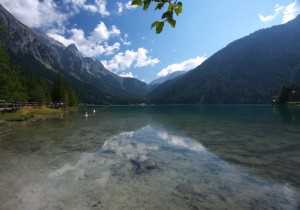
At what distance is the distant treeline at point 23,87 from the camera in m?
38.1

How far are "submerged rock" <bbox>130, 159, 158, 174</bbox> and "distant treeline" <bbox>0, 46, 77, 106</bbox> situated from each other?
90.2 ft

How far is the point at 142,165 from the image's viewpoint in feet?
48.2

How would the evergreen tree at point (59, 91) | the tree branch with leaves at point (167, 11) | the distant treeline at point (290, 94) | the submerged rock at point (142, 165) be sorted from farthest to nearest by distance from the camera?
the distant treeline at point (290, 94) < the evergreen tree at point (59, 91) < the submerged rock at point (142, 165) < the tree branch with leaves at point (167, 11)

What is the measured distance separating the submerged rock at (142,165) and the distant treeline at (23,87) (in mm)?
27490

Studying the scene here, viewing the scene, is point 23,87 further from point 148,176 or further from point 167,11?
point 167,11

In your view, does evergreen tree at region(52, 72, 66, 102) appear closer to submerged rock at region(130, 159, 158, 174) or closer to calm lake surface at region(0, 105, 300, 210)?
calm lake surface at region(0, 105, 300, 210)

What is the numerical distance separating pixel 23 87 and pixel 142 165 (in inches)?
2785

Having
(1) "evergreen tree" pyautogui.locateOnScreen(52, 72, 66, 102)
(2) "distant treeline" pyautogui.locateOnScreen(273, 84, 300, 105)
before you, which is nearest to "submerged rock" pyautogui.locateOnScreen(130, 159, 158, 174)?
(1) "evergreen tree" pyautogui.locateOnScreen(52, 72, 66, 102)

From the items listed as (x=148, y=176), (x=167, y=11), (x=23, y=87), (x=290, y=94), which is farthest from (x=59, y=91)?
(x=290, y=94)

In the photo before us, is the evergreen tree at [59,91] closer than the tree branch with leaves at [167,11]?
No

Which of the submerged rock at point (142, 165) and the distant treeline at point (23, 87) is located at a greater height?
the distant treeline at point (23, 87)

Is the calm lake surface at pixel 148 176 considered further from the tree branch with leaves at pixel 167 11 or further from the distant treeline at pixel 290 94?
the distant treeline at pixel 290 94

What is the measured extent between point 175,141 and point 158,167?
32.4 feet

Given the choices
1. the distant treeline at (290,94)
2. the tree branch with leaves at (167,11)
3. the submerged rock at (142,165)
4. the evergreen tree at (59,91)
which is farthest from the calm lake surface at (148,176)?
the distant treeline at (290,94)
